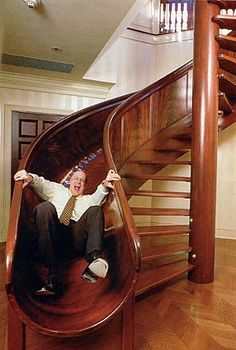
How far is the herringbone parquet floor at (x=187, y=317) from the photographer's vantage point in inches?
65.9

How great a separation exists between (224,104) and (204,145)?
0.86 metres

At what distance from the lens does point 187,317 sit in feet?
6.41

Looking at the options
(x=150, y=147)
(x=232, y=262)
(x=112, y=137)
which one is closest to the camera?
(x=112, y=137)

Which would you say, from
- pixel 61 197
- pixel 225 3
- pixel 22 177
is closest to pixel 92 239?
pixel 61 197

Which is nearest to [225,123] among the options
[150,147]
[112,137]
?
[150,147]

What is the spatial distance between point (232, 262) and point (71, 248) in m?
1.95

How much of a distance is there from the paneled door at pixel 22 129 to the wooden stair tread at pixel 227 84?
2.30 meters

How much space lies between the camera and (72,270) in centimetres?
213

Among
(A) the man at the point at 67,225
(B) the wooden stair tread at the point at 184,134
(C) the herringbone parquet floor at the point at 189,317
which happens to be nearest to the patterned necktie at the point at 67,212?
(A) the man at the point at 67,225

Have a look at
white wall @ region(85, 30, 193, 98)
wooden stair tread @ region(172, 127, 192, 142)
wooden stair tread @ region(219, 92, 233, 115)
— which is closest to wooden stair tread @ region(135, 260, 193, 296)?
wooden stair tread @ region(172, 127, 192, 142)

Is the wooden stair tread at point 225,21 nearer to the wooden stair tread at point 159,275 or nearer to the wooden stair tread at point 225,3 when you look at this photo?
the wooden stair tread at point 225,3

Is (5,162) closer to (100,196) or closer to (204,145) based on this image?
(100,196)

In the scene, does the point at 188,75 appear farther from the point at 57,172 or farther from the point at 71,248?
the point at 71,248

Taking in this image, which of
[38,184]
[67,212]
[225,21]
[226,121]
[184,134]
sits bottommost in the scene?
[67,212]
